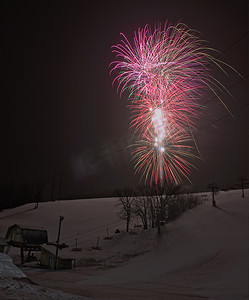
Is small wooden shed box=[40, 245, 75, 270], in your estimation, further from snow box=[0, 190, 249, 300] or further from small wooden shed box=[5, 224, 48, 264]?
small wooden shed box=[5, 224, 48, 264]

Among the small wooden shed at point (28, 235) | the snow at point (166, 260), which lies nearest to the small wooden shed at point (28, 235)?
the small wooden shed at point (28, 235)

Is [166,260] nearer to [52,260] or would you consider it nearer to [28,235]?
[52,260]

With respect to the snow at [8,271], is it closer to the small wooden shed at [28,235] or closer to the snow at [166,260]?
the snow at [166,260]

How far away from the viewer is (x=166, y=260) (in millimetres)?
30938

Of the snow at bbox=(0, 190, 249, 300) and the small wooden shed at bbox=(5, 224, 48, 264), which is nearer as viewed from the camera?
the snow at bbox=(0, 190, 249, 300)

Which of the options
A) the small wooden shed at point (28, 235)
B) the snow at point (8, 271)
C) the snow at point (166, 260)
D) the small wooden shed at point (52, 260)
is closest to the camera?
the snow at point (8, 271)

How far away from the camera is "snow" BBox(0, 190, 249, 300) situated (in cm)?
1537

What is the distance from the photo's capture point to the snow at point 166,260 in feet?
50.4

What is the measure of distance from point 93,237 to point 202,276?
34176mm

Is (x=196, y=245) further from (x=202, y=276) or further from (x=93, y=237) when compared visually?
(x=93, y=237)

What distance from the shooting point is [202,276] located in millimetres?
22375

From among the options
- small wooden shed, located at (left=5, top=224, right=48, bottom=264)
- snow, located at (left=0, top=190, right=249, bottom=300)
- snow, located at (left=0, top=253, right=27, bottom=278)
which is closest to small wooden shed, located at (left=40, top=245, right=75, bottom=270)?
snow, located at (left=0, top=190, right=249, bottom=300)

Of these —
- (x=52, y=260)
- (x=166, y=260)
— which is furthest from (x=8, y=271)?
(x=52, y=260)

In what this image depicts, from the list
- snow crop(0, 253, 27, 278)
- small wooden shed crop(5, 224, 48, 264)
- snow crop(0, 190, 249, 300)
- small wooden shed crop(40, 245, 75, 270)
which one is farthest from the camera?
small wooden shed crop(5, 224, 48, 264)
